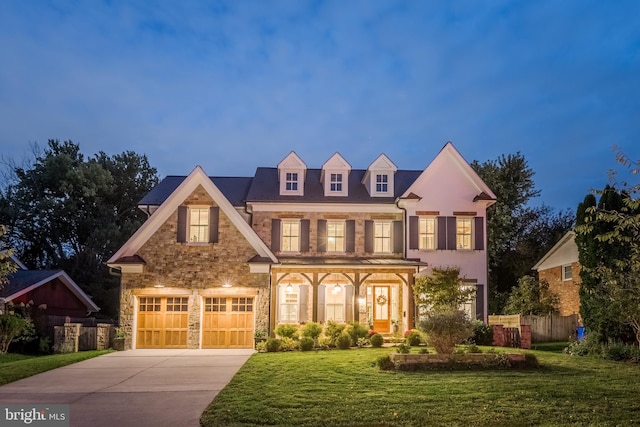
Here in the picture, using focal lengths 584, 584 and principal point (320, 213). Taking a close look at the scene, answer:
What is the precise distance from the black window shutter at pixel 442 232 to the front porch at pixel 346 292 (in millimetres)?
1931

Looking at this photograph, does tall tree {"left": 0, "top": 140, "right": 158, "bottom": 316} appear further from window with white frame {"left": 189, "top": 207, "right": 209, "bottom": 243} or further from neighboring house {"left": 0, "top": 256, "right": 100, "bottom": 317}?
window with white frame {"left": 189, "top": 207, "right": 209, "bottom": 243}

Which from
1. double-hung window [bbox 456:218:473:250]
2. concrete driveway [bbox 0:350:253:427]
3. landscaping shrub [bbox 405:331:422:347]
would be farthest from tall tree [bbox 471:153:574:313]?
concrete driveway [bbox 0:350:253:427]

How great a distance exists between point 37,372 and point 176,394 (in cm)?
567

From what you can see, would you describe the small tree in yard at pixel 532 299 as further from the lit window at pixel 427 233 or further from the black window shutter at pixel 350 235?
the black window shutter at pixel 350 235

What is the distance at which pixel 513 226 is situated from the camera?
37.0 m

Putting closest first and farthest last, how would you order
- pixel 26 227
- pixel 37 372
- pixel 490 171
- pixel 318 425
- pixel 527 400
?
pixel 318 425
pixel 527 400
pixel 37 372
pixel 490 171
pixel 26 227

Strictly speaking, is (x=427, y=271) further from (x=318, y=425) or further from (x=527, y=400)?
(x=318, y=425)

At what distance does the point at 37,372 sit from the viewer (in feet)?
49.2

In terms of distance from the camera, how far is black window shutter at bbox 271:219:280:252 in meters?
25.6

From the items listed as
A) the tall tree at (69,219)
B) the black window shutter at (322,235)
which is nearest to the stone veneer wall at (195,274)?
the black window shutter at (322,235)

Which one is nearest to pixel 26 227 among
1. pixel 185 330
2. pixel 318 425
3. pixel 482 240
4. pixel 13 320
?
pixel 13 320

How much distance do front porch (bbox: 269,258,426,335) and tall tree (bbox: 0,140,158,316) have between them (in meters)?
17.7

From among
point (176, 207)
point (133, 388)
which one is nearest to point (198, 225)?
point (176, 207)

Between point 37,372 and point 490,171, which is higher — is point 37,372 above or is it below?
below
